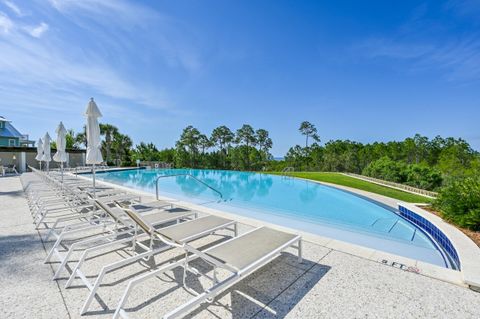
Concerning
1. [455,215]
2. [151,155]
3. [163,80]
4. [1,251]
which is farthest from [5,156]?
[455,215]

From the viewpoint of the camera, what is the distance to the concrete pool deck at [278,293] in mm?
2090

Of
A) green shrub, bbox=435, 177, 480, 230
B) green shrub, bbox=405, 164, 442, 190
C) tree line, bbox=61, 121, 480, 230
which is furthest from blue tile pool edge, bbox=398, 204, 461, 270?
tree line, bbox=61, 121, 480, 230

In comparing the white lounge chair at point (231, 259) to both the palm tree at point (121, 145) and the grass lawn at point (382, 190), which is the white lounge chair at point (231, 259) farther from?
the palm tree at point (121, 145)

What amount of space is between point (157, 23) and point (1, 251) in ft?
35.2

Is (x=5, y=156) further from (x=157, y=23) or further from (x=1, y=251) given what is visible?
(x=1, y=251)

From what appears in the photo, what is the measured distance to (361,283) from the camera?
101 inches

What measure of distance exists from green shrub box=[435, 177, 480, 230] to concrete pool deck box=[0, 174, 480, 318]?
2.76 metres

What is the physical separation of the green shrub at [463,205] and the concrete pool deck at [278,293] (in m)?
2.76

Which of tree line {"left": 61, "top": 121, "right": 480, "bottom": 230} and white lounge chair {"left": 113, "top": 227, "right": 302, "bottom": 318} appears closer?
white lounge chair {"left": 113, "top": 227, "right": 302, "bottom": 318}

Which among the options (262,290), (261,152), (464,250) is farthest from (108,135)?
(464,250)

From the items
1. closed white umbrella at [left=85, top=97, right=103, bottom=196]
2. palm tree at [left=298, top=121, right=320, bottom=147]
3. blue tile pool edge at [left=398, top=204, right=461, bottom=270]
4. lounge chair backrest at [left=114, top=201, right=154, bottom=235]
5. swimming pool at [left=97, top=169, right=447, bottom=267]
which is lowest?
swimming pool at [left=97, top=169, right=447, bottom=267]

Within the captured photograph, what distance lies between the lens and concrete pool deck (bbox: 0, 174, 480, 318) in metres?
2.09

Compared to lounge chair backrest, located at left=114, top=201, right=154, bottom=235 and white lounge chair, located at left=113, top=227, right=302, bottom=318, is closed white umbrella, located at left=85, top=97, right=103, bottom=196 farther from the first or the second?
white lounge chair, located at left=113, top=227, right=302, bottom=318

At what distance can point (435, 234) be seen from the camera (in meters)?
4.96
